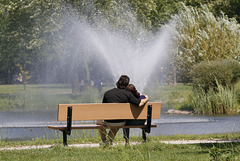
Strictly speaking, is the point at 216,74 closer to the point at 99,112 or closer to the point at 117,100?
the point at 117,100

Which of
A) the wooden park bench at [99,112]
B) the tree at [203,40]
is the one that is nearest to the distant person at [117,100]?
the wooden park bench at [99,112]

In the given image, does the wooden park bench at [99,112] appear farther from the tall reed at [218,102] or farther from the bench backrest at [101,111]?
the tall reed at [218,102]

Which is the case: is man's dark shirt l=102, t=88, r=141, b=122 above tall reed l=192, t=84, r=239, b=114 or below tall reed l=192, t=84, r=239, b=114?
above

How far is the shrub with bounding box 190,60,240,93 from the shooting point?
17.2 m

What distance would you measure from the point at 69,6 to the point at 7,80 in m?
52.4

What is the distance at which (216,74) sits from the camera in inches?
676

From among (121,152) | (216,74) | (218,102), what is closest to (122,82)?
(121,152)

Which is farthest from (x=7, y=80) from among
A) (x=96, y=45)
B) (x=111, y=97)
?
(x=111, y=97)

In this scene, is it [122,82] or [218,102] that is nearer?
[122,82]

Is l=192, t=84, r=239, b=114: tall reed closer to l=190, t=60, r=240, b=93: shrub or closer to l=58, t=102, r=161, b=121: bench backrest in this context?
l=190, t=60, r=240, b=93: shrub

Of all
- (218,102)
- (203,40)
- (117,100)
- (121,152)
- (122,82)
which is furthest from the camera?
(203,40)

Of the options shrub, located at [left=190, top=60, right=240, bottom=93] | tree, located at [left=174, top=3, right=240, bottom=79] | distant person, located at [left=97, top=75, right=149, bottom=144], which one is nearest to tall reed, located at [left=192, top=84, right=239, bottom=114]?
shrub, located at [left=190, top=60, right=240, bottom=93]

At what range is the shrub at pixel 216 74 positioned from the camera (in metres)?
17.2

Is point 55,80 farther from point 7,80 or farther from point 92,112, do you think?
point 92,112
